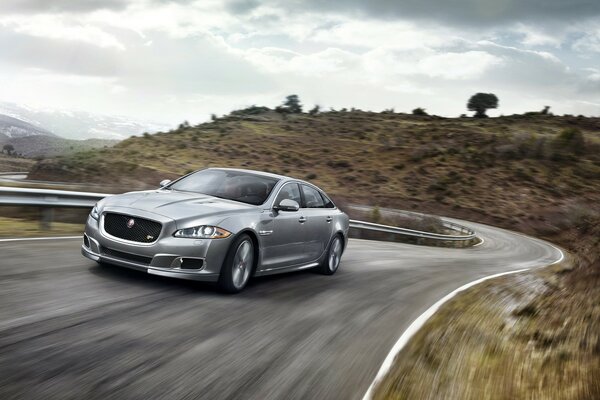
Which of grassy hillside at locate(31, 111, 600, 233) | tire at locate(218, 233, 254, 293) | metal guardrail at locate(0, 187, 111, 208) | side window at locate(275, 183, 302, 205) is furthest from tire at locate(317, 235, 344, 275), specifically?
grassy hillside at locate(31, 111, 600, 233)

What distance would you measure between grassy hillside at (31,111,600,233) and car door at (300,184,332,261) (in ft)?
107

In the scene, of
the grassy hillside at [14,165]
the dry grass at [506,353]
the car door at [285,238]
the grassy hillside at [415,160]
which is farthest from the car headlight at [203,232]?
the grassy hillside at [14,165]

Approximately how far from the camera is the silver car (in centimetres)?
711

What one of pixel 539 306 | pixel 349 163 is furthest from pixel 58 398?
pixel 349 163

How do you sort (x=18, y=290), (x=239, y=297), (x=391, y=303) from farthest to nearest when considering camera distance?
(x=391, y=303)
(x=239, y=297)
(x=18, y=290)

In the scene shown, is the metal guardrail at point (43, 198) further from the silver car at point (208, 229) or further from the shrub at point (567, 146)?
the shrub at point (567, 146)

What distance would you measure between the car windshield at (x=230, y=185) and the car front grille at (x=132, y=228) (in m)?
1.41

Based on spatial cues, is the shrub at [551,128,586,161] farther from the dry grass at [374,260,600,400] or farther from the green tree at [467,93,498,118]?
the dry grass at [374,260,600,400]

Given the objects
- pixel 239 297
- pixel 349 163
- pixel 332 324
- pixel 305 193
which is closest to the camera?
pixel 332 324

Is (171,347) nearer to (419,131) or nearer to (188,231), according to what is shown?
(188,231)

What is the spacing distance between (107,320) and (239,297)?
2143 mm

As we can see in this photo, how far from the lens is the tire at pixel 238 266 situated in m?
7.38

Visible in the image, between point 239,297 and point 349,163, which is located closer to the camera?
point 239,297

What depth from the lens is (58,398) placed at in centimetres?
376
